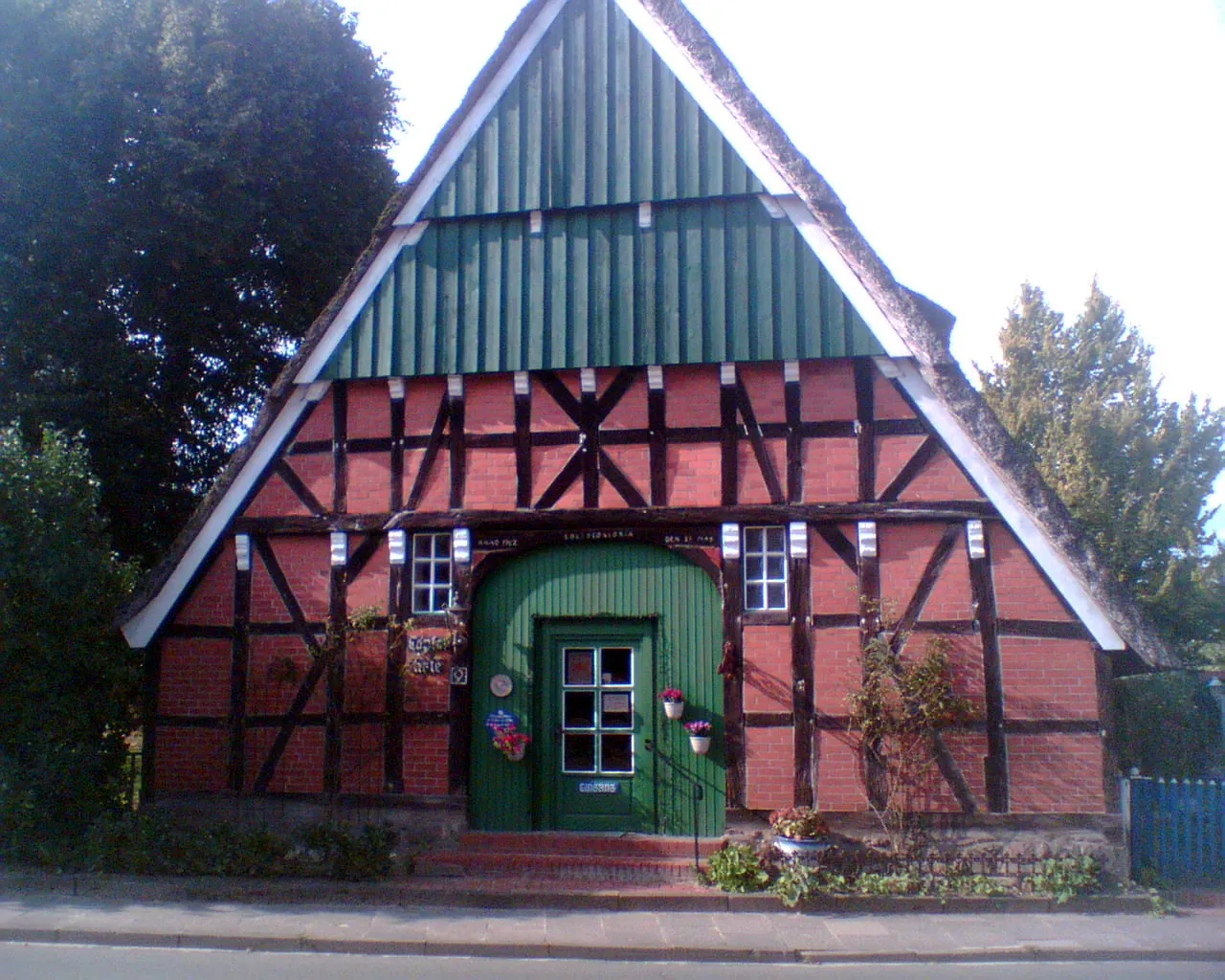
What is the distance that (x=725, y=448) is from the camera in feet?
37.6

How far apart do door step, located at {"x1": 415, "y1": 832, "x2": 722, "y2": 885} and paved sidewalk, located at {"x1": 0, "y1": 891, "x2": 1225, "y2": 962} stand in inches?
30.7

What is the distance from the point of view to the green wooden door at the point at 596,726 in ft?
37.2

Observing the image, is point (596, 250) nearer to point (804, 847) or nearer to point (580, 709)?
point (580, 709)

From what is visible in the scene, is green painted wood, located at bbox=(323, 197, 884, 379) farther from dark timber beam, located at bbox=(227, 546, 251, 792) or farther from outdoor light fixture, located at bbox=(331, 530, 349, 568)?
dark timber beam, located at bbox=(227, 546, 251, 792)

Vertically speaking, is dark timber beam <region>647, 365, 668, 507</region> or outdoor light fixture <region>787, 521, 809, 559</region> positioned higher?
dark timber beam <region>647, 365, 668, 507</region>

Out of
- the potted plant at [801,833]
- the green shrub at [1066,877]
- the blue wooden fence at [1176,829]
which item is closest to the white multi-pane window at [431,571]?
the potted plant at [801,833]

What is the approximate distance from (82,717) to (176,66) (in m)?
10.3

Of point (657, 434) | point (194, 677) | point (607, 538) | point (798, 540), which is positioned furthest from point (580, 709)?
point (194, 677)

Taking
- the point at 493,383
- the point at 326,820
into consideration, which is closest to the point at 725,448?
the point at 493,383

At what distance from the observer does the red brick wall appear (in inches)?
419

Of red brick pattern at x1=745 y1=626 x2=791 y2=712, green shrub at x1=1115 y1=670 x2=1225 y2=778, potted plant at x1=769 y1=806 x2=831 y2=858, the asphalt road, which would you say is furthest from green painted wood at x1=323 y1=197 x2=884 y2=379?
green shrub at x1=1115 y1=670 x2=1225 y2=778

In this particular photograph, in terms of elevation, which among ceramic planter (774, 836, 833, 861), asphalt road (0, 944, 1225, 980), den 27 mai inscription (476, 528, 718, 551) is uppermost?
den 27 mai inscription (476, 528, 718, 551)

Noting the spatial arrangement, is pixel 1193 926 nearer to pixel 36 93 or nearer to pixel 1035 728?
pixel 1035 728

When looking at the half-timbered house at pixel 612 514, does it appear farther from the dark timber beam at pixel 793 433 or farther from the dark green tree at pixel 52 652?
the dark green tree at pixel 52 652
